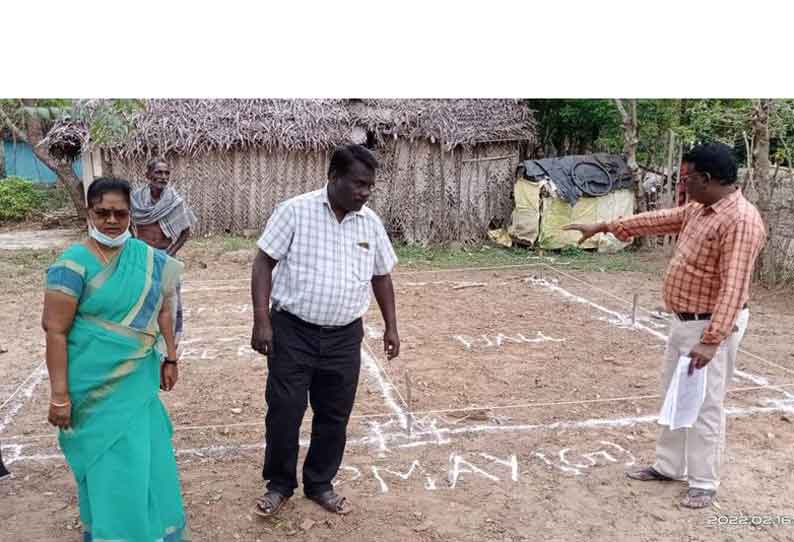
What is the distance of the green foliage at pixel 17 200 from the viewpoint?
52.4 ft

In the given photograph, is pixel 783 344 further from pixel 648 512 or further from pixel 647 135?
pixel 647 135

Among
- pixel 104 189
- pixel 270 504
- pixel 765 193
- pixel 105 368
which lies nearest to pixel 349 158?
pixel 104 189

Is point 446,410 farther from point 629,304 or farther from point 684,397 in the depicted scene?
point 629,304

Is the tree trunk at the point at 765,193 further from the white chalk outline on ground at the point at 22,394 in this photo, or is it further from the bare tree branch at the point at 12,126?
the bare tree branch at the point at 12,126

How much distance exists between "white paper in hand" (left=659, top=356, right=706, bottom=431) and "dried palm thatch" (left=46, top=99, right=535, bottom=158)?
9.44 metres

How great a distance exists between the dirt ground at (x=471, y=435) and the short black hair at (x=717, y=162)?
174cm

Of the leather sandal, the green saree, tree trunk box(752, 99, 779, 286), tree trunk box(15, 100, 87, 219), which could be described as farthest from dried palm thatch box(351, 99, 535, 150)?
the green saree

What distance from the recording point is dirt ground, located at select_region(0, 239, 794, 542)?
3.56m

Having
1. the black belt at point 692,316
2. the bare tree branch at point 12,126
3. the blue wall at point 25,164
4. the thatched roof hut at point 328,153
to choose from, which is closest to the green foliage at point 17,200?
the bare tree branch at point 12,126

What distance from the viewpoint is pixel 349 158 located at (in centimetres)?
316

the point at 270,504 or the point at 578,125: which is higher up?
the point at 578,125

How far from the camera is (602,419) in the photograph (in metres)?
4.91

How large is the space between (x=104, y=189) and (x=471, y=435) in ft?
9.27

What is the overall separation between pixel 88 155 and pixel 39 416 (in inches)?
359
